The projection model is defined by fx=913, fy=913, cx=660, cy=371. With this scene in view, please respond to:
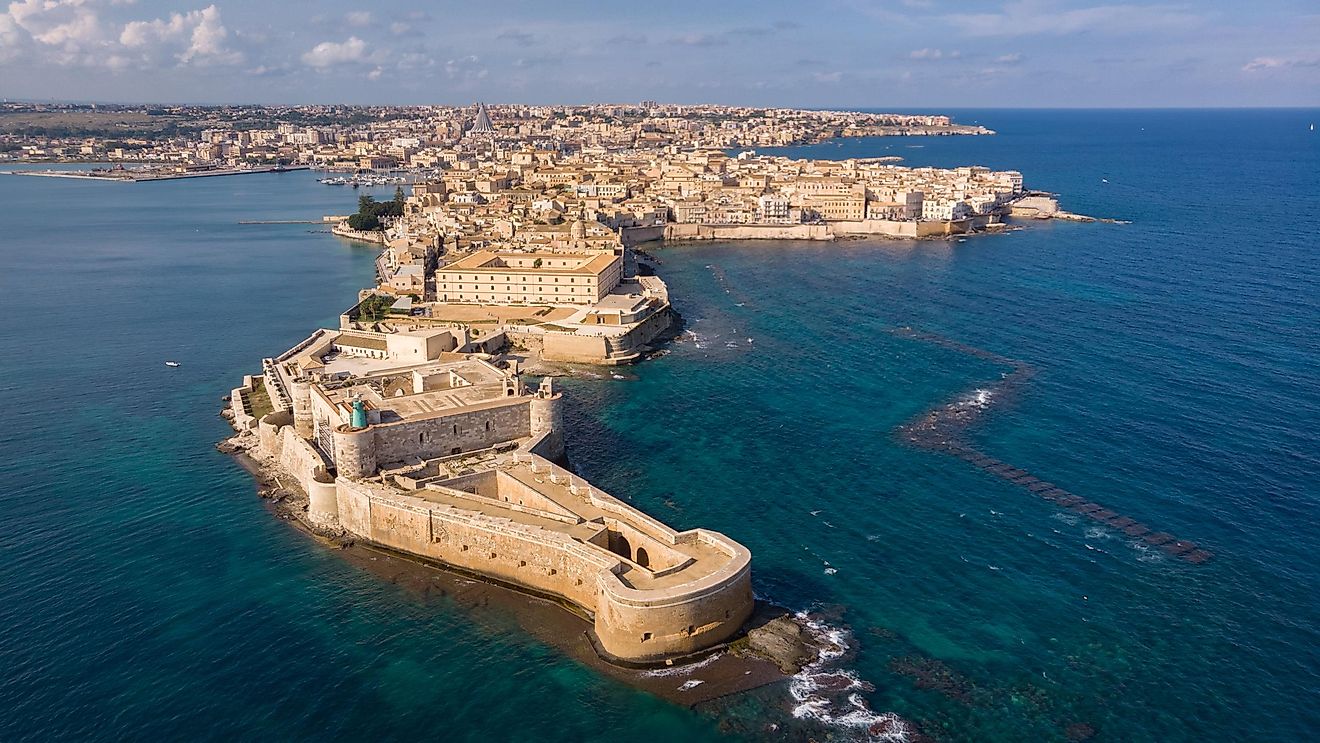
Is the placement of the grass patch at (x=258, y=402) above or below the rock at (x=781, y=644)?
above

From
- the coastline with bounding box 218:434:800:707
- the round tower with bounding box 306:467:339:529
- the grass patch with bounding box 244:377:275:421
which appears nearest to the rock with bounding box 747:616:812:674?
the coastline with bounding box 218:434:800:707

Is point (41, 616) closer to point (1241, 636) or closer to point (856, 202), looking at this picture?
point (1241, 636)

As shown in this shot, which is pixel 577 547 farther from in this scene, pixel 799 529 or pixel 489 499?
pixel 799 529

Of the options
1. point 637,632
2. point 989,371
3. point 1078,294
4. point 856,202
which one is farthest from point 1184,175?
point 637,632

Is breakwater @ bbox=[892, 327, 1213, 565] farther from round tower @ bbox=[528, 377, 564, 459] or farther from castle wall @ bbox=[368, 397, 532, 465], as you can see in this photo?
castle wall @ bbox=[368, 397, 532, 465]

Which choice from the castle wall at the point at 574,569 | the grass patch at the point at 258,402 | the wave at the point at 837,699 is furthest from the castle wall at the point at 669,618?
the grass patch at the point at 258,402

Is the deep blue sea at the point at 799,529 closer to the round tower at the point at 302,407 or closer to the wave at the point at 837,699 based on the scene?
the wave at the point at 837,699
